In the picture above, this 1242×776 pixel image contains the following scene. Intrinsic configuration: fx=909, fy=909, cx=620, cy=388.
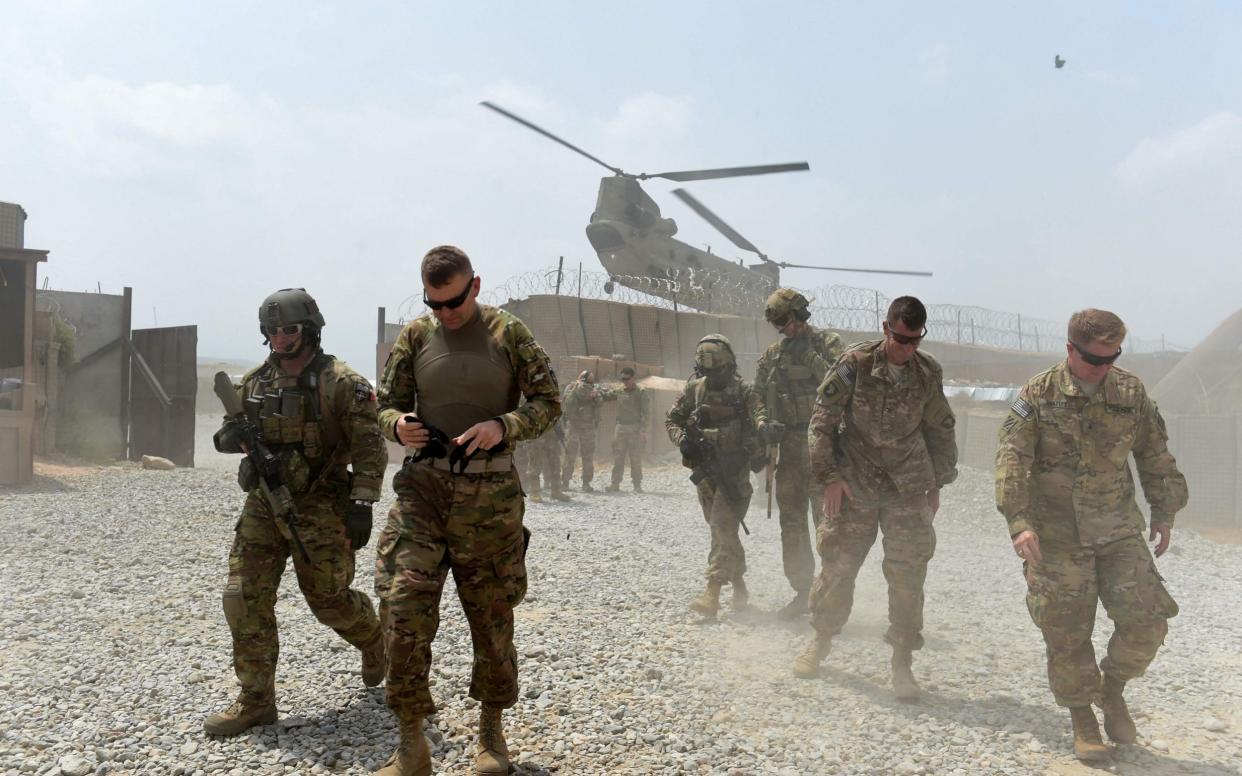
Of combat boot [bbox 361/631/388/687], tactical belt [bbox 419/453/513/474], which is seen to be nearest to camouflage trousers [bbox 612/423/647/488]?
combat boot [bbox 361/631/388/687]

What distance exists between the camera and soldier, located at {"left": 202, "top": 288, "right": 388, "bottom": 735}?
371 cm

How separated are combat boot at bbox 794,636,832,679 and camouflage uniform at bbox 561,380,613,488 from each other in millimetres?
8947

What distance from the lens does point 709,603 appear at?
19.1 ft

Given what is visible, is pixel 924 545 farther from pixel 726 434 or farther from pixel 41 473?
pixel 41 473

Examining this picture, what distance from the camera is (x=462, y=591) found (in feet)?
10.7

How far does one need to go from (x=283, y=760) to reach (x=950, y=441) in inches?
133

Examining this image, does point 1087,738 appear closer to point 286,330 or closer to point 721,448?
point 721,448

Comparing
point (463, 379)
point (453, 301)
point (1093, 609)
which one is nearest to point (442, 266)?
point (453, 301)

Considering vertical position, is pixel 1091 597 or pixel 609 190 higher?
pixel 609 190

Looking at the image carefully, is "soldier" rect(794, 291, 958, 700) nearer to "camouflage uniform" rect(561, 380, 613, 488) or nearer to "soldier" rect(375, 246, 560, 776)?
"soldier" rect(375, 246, 560, 776)

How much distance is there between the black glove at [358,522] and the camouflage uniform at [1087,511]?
104 inches

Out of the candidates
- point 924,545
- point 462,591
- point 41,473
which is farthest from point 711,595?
point 41,473

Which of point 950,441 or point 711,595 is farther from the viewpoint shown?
point 711,595

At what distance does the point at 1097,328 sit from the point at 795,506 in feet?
8.64
